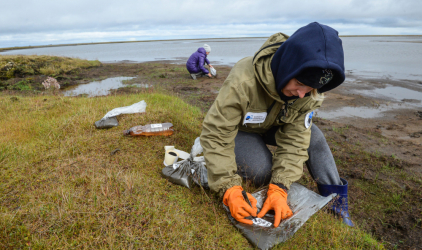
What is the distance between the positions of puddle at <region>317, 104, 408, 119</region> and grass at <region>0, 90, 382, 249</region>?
474 centimetres

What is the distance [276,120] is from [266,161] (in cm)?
49

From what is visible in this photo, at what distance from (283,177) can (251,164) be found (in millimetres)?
386

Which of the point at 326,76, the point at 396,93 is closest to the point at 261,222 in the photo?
the point at 326,76

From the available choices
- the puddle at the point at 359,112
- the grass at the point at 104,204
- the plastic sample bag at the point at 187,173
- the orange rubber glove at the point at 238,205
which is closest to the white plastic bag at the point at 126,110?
the grass at the point at 104,204

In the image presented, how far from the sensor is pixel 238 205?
2012 millimetres

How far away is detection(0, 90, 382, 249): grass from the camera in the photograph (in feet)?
5.43

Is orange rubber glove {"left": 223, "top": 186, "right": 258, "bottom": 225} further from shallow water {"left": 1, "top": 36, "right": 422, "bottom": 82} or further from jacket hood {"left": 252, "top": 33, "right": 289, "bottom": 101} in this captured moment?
shallow water {"left": 1, "top": 36, "right": 422, "bottom": 82}

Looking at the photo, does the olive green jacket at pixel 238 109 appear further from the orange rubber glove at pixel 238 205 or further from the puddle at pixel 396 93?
the puddle at pixel 396 93

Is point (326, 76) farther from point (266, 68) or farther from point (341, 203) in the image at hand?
point (341, 203)

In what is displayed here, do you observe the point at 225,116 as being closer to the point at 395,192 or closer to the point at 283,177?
the point at 283,177

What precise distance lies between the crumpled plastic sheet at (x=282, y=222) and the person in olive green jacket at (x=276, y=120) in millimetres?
71

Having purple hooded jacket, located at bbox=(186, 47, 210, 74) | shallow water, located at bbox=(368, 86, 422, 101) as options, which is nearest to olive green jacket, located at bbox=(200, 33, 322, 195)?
shallow water, located at bbox=(368, 86, 422, 101)

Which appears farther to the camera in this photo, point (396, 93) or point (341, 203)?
point (396, 93)

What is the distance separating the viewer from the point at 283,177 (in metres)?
2.39
